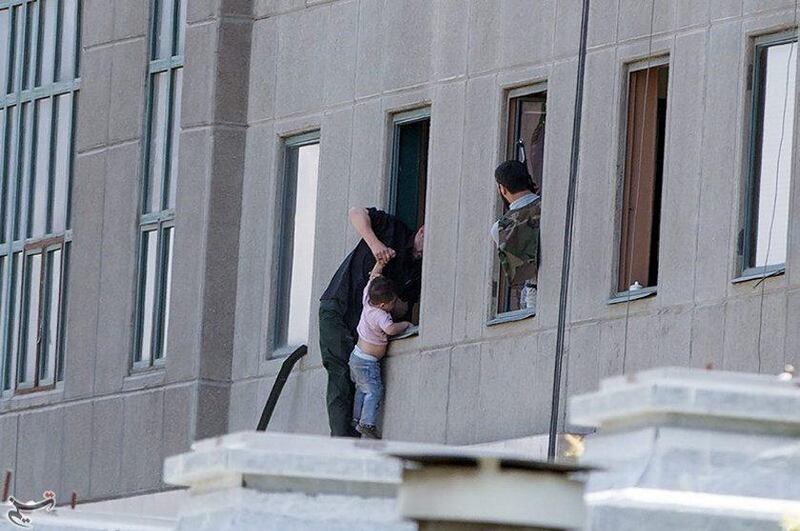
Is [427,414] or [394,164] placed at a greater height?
[394,164]

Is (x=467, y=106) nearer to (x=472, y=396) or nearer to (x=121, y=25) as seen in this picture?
(x=472, y=396)

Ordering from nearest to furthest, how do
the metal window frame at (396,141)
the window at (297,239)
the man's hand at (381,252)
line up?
the man's hand at (381,252) < the metal window frame at (396,141) < the window at (297,239)

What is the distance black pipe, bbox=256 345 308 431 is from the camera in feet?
90.5

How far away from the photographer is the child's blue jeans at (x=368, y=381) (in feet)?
85.0

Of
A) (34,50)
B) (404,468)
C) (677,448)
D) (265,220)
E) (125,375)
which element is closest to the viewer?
(404,468)

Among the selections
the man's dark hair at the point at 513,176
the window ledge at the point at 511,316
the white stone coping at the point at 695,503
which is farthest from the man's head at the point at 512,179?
the white stone coping at the point at 695,503

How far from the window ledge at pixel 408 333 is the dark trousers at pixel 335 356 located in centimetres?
40

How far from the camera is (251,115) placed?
29.1m

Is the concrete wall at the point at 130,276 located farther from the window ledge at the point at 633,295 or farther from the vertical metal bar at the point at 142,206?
the window ledge at the point at 633,295

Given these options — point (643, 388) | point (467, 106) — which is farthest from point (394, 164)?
point (643, 388)

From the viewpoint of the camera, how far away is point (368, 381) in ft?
85.1

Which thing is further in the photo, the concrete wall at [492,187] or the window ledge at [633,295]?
the window ledge at [633,295]

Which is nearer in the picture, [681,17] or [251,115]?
[681,17]

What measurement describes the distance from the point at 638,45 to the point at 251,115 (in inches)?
266
